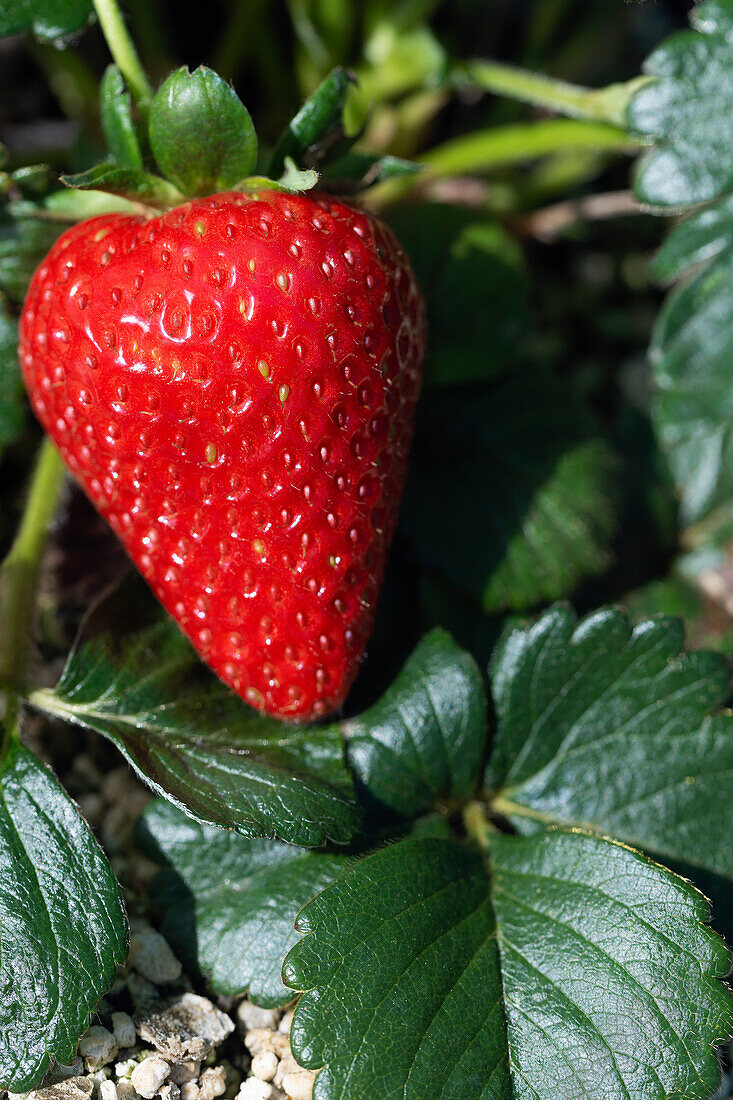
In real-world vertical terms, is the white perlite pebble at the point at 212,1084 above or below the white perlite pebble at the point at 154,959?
below

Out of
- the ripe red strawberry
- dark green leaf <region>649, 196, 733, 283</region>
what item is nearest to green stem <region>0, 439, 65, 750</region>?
the ripe red strawberry

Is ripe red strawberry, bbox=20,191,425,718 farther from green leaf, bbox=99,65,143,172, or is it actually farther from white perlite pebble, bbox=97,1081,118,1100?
white perlite pebble, bbox=97,1081,118,1100

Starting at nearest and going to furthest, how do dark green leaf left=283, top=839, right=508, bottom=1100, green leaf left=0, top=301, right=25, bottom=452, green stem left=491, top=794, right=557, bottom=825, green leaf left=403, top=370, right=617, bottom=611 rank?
dark green leaf left=283, top=839, right=508, bottom=1100
green stem left=491, top=794, right=557, bottom=825
green leaf left=0, top=301, right=25, bottom=452
green leaf left=403, top=370, right=617, bottom=611

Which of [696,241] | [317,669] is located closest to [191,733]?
[317,669]

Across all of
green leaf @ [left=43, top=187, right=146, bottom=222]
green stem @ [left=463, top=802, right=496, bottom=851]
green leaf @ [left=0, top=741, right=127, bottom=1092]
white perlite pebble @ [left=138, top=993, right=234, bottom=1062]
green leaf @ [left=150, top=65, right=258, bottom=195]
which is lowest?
green stem @ [left=463, top=802, right=496, bottom=851]

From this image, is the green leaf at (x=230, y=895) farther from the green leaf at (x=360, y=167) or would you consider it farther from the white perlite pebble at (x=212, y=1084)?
the green leaf at (x=360, y=167)

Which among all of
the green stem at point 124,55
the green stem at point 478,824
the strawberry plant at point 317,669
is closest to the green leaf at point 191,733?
the strawberry plant at point 317,669
